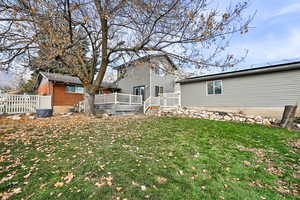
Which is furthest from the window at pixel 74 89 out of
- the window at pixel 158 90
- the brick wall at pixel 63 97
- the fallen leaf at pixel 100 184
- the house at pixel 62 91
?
the fallen leaf at pixel 100 184

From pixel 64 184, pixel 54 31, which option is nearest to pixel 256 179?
pixel 64 184

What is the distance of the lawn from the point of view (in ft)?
6.88

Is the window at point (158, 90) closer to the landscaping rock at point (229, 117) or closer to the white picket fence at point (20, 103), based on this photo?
the landscaping rock at point (229, 117)

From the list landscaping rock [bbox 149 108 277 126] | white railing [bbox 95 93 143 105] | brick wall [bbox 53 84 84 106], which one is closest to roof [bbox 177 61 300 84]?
landscaping rock [bbox 149 108 277 126]

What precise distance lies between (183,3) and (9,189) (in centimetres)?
673

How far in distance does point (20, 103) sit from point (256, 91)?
54.2ft

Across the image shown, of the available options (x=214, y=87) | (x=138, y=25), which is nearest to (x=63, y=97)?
(x=138, y=25)

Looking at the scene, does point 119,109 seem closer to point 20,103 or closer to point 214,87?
point 20,103

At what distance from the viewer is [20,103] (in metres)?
9.32

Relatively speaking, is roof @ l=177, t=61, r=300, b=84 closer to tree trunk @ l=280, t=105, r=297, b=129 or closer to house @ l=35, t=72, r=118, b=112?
tree trunk @ l=280, t=105, r=297, b=129

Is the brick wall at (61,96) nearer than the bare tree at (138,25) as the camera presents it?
No

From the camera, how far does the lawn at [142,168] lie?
2.10m

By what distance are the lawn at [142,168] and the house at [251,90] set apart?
6.39 meters

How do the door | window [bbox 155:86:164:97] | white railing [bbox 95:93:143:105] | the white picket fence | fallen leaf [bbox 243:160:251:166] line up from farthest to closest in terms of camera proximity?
the door
window [bbox 155:86:164:97]
white railing [bbox 95:93:143:105]
the white picket fence
fallen leaf [bbox 243:160:251:166]
